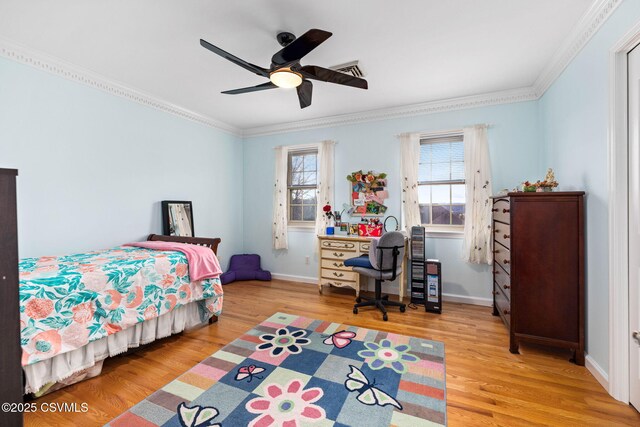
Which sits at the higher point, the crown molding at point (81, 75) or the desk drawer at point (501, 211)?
the crown molding at point (81, 75)

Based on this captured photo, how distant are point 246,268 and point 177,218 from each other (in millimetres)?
1435

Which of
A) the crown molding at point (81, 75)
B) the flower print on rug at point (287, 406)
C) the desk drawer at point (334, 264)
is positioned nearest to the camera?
the flower print on rug at point (287, 406)

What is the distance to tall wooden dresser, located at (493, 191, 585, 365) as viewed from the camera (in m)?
2.14

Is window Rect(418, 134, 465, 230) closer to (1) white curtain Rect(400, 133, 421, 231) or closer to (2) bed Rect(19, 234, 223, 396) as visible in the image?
(1) white curtain Rect(400, 133, 421, 231)

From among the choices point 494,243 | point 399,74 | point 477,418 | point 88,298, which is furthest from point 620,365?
point 88,298

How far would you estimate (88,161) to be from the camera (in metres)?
2.89

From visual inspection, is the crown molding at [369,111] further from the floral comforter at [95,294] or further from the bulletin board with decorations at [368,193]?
the floral comforter at [95,294]

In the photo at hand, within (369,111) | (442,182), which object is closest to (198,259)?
(369,111)

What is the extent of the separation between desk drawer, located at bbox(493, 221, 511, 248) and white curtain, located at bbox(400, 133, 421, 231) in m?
0.91

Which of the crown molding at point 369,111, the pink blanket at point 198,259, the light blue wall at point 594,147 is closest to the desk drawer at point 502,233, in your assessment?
the light blue wall at point 594,147

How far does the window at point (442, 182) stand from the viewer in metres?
3.66

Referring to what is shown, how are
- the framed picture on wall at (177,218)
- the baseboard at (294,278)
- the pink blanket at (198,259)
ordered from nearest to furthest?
the pink blanket at (198,259)
the framed picture on wall at (177,218)
the baseboard at (294,278)

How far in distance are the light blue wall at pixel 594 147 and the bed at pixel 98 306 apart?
10.7ft

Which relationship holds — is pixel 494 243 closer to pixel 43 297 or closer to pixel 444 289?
pixel 444 289
